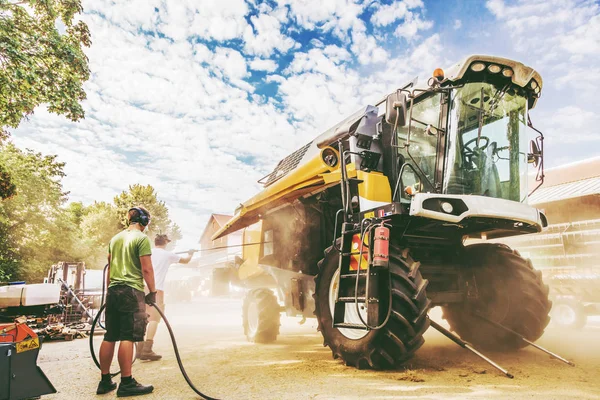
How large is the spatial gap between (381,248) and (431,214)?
0.64m

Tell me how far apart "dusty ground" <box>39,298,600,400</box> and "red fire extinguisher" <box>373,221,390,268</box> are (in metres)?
1.14

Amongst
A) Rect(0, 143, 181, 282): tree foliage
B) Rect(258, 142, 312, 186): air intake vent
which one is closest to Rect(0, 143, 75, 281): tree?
Rect(0, 143, 181, 282): tree foliage

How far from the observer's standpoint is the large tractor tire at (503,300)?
15.9ft

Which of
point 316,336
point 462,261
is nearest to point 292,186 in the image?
point 462,261

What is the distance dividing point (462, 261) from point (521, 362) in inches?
54.1

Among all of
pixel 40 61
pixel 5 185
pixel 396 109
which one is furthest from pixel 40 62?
pixel 396 109

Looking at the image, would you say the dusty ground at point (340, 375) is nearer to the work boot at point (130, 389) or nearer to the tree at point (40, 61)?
the work boot at point (130, 389)

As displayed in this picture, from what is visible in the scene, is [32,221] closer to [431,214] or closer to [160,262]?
[160,262]

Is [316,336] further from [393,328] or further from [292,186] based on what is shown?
[393,328]

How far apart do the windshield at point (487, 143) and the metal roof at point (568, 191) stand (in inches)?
319

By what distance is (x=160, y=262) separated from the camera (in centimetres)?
580

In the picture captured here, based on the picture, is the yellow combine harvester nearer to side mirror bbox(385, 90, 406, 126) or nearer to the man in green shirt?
side mirror bbox(385, 90, 406, 126)

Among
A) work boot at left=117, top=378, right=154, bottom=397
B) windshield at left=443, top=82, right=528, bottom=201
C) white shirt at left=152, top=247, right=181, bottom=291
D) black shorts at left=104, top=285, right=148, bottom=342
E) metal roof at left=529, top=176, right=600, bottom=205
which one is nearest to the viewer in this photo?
work boot at left=117, top=378, right=154, bottom=397

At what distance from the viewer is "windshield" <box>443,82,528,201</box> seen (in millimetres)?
4438
